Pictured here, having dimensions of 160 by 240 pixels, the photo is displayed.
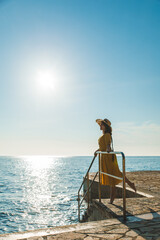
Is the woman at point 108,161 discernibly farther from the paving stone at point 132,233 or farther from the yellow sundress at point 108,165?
the paving stone at point 132,233

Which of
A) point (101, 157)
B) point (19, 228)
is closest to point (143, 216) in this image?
point (101, 157)

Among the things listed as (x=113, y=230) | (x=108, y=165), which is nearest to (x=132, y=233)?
(x=113, y=230)

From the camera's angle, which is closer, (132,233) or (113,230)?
(132,233)

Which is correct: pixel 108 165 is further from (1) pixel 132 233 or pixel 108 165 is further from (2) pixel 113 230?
(1) pixel 132 233

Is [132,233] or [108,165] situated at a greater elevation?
Result: [108,165]

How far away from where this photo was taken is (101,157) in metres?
4.64

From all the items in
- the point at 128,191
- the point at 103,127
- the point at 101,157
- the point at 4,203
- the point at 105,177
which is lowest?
the point at 4,203

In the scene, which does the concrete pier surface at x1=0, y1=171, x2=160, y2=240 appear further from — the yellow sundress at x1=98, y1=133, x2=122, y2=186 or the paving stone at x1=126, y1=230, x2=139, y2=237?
the yellow sundress at x1=98, y1=133, x2=122, y2=186

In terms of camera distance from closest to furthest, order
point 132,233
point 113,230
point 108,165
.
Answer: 1. point 132,233
2. point 113,230
3. point 108,165

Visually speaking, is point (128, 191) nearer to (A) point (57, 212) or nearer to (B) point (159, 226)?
(B) point (159, 226)

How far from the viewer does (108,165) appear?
14.6ft

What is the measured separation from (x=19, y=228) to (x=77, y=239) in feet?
26.0

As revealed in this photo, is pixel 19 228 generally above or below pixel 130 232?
below

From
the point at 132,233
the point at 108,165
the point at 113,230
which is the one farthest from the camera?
the point at 108,165
